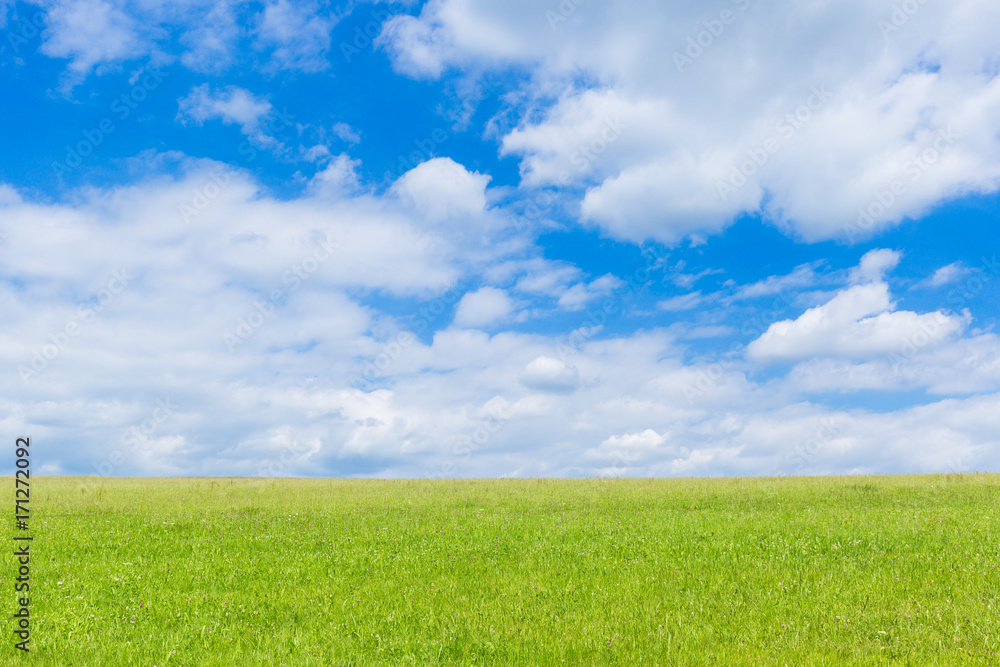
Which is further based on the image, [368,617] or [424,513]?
[424,513]

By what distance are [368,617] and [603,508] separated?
17520mm

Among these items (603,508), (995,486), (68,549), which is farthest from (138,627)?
(995,486)

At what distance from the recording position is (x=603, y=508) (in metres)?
27.8

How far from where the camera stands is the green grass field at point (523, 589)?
10148 mm

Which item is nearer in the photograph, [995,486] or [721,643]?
[721,643]

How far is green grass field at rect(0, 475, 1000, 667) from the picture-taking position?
10.1m

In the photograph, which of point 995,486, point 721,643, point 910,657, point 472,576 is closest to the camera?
point 910,657

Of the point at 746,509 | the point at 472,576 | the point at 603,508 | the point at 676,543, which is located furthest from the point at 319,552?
the point at 746,509

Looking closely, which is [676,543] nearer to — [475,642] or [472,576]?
[472,576]

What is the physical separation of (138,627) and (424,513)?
640 inches

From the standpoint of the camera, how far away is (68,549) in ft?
62.8

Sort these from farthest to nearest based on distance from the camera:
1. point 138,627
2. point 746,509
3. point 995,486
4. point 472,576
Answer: point 995,486
point 746,509
point 472,576
point 138,627

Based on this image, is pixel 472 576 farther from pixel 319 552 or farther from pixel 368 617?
pixel 319 552

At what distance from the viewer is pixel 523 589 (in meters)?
13.5
